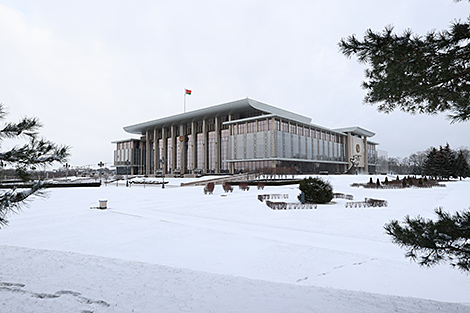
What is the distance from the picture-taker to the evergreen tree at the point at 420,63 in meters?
3.43

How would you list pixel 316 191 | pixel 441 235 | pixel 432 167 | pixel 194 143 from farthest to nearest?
pixel 194 143
pixel 432 167
pixel 316 191
pixel 441 235

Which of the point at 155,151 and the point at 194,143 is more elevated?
the point at 194,143

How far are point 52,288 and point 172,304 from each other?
2623 mm

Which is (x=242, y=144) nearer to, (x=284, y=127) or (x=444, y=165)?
(x=284, y=127)

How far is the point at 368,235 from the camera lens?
10.1 metres

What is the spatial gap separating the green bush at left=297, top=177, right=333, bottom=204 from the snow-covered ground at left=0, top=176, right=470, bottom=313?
555cm

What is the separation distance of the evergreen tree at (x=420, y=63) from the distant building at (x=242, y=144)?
48966mm

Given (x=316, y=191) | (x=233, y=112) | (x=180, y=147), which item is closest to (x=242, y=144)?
(x=233, y=112)

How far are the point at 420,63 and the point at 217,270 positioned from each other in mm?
5952

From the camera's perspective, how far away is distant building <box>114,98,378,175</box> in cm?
6569

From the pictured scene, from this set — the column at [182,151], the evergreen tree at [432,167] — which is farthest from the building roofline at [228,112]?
the evergreen tree at [432,167]

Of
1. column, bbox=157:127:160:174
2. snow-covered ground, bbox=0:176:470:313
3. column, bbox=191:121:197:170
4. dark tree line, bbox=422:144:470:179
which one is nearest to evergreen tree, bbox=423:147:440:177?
dark tree line, bbox=422:144:470:179

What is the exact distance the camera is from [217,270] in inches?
268

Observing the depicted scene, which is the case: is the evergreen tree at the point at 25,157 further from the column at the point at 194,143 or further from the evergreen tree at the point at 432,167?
the column at the point at 194,143
